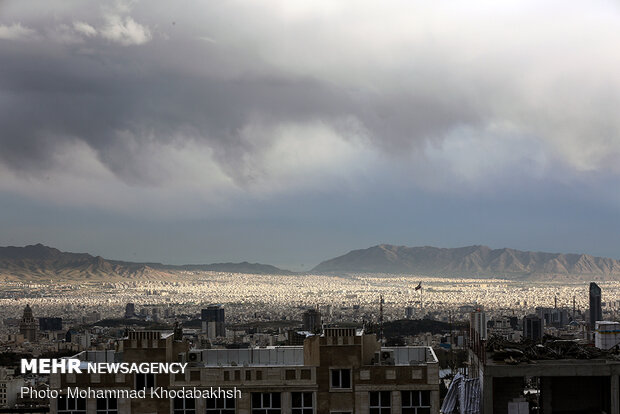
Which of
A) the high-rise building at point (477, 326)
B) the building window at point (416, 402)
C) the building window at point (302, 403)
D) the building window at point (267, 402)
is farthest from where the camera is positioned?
the high-rise building at point (477, 326)

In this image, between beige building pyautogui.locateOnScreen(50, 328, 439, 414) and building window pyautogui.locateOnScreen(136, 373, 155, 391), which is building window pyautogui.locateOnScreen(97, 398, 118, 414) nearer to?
beige building pyautogui.locateOnScreen(50, 328, 439, 414)

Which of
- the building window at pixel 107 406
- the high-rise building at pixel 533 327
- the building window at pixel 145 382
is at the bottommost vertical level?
the high-rise building at pixel 533 327

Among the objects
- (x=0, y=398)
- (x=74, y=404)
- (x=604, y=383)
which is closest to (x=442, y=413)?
(x=604, y=383)

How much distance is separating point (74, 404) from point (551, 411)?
15.6m

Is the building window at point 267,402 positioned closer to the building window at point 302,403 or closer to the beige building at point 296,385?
the beige building at point 296,385

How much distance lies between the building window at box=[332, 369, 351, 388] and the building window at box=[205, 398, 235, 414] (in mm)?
3163

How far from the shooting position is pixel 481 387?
3059cm

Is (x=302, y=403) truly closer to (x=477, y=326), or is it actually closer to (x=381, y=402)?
(x=381, y=402)

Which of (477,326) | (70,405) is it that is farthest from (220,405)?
(477,326)

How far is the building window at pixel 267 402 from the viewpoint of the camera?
93.2ft

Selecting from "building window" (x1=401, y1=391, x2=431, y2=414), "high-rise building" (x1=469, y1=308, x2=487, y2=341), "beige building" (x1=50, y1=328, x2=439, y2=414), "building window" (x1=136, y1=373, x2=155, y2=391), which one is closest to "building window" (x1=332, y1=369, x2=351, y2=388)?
"beige building" (x1=50, y1=328, x2=439, y2=414)

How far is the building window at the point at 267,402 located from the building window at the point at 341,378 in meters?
1.79

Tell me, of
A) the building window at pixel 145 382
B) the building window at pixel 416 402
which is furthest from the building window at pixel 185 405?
the building window at pixel 416 402

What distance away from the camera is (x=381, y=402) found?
1112 inches
